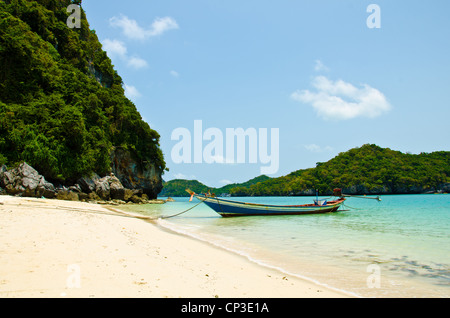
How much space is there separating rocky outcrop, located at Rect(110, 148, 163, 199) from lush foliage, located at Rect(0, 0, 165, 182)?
2.20 meters

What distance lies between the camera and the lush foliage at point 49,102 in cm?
2330

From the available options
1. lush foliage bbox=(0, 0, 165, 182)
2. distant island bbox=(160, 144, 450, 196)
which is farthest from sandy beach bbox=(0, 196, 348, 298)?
distant island bbox=(160, 144, 450, 196)

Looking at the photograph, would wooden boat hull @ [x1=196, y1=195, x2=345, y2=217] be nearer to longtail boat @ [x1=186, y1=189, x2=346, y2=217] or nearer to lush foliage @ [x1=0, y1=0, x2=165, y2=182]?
longtail boat @ [x1=186, y1=189, x2=346, y2=217]

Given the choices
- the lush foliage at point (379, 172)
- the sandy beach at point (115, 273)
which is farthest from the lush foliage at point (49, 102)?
the lush foliage at point (379, 172)

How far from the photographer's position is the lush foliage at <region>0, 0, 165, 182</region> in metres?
23.3

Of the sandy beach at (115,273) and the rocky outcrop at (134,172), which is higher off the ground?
the rocky outcrop at (134,172)

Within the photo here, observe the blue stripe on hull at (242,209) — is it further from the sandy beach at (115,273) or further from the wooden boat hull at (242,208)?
the sandy beach at (115,273)

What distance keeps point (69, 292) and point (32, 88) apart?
105 feet

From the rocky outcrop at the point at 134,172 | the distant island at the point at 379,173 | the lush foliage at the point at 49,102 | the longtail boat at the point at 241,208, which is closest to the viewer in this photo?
the longtail boat at the point at 241,208

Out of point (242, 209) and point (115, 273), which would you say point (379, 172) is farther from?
point (115, 273)

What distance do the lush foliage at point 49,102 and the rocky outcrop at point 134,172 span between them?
7.22 feet
